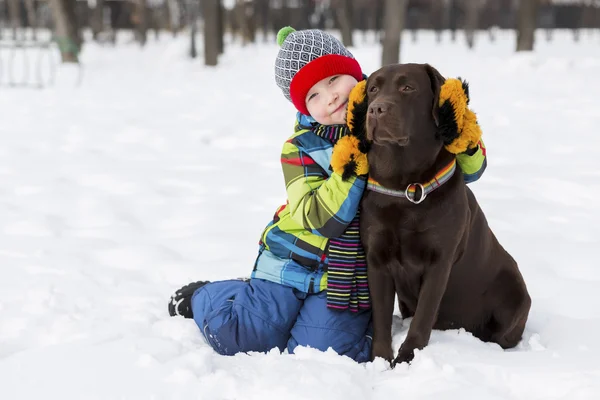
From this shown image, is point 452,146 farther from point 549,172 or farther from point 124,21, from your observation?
point 124,21

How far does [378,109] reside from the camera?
2.00 metres

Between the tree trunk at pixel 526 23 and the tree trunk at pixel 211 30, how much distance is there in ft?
20.6

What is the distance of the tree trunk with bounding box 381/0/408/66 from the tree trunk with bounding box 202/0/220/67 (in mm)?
5395

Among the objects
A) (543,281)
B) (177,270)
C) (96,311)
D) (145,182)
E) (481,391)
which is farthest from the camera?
(145,182)

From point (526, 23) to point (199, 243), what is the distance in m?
10.9

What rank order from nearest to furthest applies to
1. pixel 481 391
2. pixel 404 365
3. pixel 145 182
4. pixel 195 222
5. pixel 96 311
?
pixel 481 391
pixel 404 365
pixel 96 311
pixel 195 222
pixel 145 182

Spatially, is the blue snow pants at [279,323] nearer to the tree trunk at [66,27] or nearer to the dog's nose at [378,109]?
the dog's nose at [378,109]

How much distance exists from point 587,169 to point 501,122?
1989 mm

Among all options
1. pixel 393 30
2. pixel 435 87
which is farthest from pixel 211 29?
pixel 435 87

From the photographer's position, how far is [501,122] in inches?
286

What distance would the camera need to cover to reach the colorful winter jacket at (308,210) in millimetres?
2303

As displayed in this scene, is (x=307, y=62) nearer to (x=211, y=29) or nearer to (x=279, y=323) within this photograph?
(x=279, y=323)

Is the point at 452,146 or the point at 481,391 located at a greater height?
the point at 452,146

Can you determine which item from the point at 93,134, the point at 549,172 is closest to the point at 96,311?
the point at 549,172
